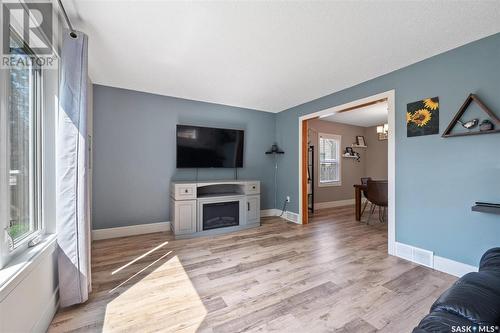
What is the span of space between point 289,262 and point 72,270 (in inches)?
80.3

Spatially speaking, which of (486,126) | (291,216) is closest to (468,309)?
(486,126)

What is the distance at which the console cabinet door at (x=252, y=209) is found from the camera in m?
3.91

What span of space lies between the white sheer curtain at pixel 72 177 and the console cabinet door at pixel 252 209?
2547 millimetres

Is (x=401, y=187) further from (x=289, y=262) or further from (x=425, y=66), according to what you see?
(x=289, y=262)

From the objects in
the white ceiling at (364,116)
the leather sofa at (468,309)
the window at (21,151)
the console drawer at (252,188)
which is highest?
the white ceiling at (364,116)

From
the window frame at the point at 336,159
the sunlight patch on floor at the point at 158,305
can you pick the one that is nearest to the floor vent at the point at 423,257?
the sunlight patch on floor at the point at 158,305

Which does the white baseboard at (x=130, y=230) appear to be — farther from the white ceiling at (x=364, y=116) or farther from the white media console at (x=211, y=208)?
the white ceiling at (x=364, y=116)

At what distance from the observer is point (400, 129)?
2668mm

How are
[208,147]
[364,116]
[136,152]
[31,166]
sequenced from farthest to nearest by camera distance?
1. [364,116]
2. [208,147]
3. [136,152]
4. [31,166]

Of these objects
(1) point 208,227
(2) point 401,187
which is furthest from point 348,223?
(1) point 208,227

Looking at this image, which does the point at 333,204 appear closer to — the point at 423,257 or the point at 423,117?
the point at 423,257

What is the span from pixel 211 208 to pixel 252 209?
783 mm

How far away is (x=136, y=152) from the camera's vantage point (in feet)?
11.5

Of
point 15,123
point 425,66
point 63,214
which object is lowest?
point 63,214
